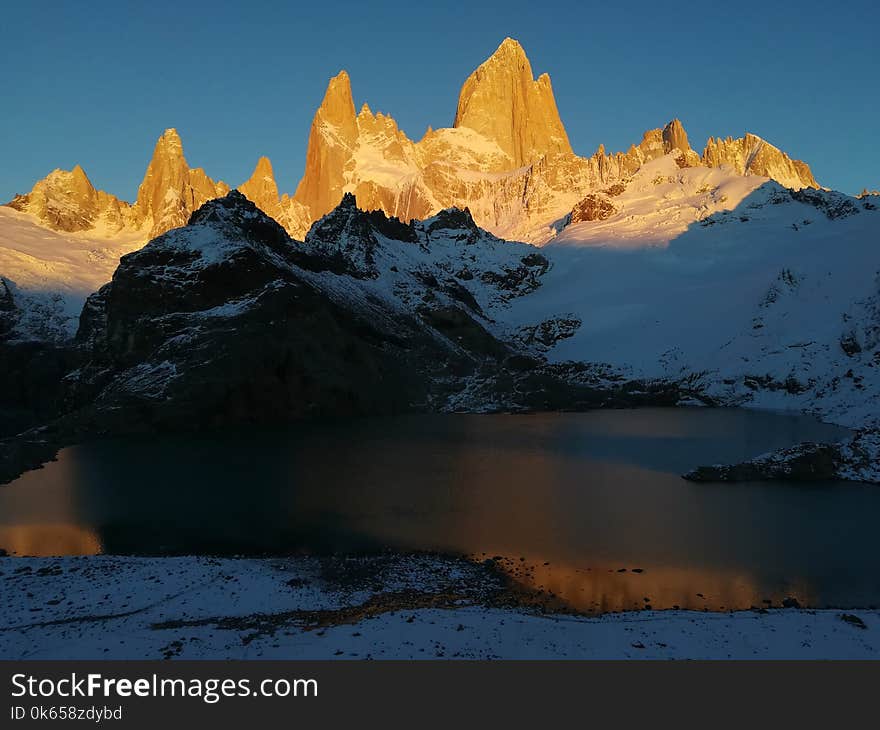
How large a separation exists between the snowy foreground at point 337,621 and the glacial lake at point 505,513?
3.98 m

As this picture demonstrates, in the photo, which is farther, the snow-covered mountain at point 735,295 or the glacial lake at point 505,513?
the snow-covered mountain at point 735,295

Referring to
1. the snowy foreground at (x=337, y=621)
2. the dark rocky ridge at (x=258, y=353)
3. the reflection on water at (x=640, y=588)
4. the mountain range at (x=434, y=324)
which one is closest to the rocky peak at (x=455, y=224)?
the mountain range at (x=434, y=324)

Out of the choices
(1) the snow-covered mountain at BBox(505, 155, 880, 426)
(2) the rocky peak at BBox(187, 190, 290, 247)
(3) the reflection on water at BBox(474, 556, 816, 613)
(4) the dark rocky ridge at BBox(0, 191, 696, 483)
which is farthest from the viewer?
(2) the rocky peak at BBox(187, 190, 290, 247)

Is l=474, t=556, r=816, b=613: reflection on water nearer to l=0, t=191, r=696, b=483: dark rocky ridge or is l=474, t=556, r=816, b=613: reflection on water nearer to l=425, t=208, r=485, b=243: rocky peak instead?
l=0, t=191, r=696, b=483: dark rocky ridge

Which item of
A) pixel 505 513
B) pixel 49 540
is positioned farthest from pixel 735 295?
pixel 49 540

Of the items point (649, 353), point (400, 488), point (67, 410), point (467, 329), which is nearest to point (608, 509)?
point (400, 488)

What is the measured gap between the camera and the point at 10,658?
Result: 1720 cm

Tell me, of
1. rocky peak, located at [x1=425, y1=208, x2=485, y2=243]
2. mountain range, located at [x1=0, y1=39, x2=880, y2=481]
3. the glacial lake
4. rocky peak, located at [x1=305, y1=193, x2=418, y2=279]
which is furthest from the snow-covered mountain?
rocky peak, located at [x1=305, y1=193, x2=418, y2=279]

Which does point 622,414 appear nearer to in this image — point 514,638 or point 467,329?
point 467,329

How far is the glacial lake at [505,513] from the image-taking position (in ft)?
88.1

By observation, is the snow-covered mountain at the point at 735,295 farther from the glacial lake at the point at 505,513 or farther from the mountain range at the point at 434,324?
the glacial lake at the point at 505,513

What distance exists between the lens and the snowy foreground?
56.9ft

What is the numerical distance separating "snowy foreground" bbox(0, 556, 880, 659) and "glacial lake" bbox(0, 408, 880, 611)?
3.98 m

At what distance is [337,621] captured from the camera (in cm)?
2070
